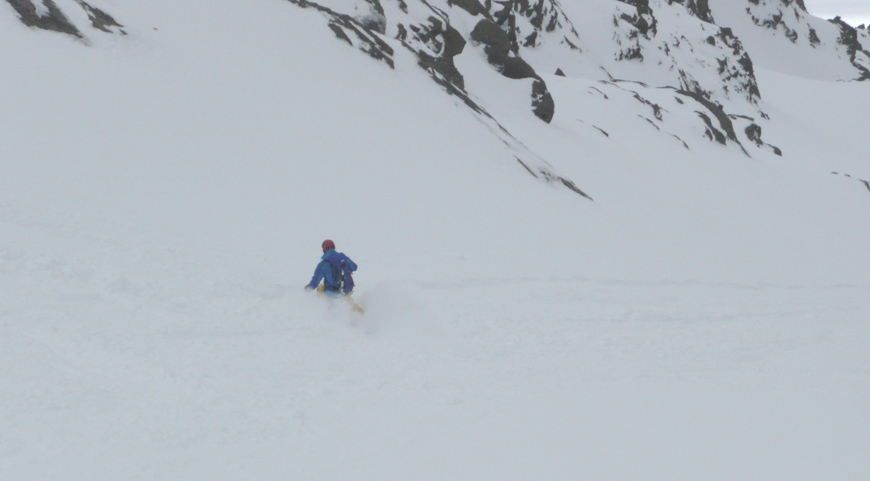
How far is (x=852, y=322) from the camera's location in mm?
13352

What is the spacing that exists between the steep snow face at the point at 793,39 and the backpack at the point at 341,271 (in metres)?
106

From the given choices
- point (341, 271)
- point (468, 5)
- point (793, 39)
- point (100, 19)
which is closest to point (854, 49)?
point (793, 39)

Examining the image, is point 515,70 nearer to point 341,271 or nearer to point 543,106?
point 543,106

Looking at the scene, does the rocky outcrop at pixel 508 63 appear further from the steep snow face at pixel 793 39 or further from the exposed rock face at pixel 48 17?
the steep snow face at pixel 793 39

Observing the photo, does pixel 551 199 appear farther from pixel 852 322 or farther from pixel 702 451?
pixel 702 451

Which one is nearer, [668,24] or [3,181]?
[3,181]

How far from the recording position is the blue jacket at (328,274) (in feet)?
28.7

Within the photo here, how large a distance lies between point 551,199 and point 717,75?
4997 centimetres

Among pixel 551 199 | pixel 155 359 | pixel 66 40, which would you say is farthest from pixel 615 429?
pixel 66 40

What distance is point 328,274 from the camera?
28.8 ft

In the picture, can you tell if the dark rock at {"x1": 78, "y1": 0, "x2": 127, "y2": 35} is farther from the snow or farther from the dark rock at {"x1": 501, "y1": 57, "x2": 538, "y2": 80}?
the dark rock at {"x1": 501, "y1": 57, "x2": 538, "y2": 80}

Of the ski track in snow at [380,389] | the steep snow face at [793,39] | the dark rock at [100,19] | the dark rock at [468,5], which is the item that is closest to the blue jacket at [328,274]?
the ski track in snow at [380,389]

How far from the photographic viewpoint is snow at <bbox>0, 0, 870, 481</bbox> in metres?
5.64

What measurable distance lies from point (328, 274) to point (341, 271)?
21cm
